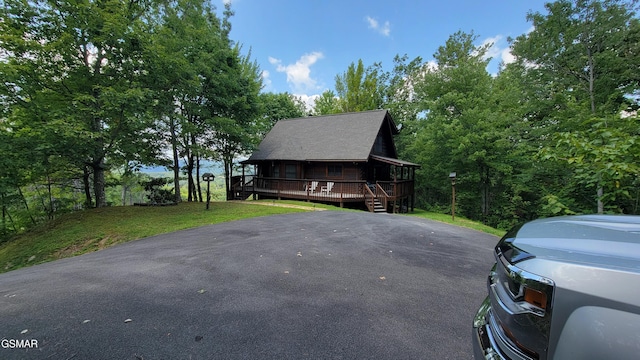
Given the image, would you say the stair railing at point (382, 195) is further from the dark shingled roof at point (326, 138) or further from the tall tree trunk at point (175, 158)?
the tall tree trunk at point (175, 158)

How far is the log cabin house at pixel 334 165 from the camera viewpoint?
45.5 feet

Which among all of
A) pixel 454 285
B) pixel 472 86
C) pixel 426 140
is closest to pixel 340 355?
pixel 454 285

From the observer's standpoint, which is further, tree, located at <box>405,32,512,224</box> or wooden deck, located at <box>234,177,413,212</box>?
tree, located at <box>405,32,512,224</box>

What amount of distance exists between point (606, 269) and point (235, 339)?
99.8 inches

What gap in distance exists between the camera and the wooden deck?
13.5 meters

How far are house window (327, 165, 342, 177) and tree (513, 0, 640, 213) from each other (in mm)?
10901

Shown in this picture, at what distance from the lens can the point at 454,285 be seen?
3.44m

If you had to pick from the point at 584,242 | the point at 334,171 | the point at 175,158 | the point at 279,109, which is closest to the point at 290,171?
the point at 334,171

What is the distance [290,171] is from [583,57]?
16.1 m

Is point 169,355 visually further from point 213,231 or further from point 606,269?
point 213,231

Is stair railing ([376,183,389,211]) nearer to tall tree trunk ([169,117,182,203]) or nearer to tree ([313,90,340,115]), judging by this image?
tall tree trunk ([169,117,182,203])

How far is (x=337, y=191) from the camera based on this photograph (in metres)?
14.1

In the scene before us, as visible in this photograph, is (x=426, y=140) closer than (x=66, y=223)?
No

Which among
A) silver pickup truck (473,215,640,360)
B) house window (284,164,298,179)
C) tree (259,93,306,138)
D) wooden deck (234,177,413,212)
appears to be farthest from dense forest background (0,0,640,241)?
tree (259,93,306,138)
